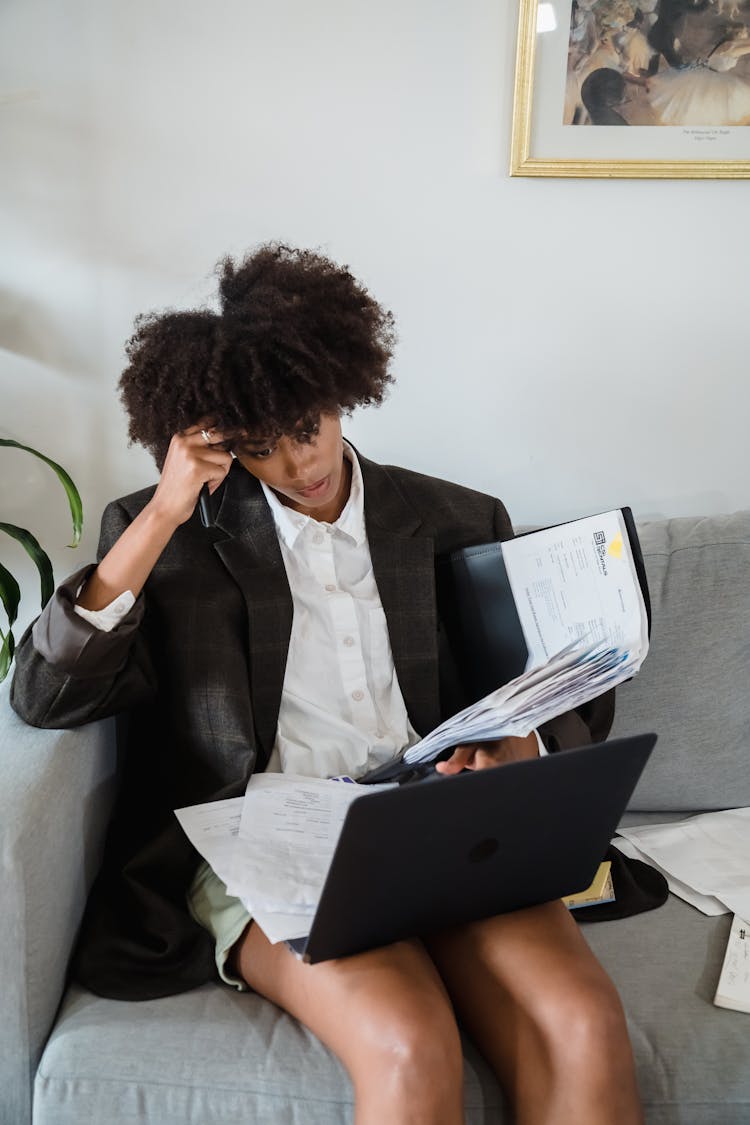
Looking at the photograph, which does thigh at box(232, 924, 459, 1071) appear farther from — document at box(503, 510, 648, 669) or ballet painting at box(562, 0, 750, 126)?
ballet painting at box(562, 0, 750, 126)

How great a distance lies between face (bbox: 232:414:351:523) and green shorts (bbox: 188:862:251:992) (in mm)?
485

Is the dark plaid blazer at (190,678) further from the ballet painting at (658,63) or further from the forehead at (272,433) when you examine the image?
the ballet painting at (658,63)

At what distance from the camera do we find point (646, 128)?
167cm

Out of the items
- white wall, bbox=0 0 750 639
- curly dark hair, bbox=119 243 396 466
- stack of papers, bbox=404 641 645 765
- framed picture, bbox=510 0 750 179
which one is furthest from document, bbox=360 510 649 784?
framed picture, bbox=510 0 750 179

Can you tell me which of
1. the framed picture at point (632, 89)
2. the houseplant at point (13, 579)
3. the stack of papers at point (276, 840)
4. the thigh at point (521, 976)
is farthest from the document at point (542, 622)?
the framed picture at point (632, 89)

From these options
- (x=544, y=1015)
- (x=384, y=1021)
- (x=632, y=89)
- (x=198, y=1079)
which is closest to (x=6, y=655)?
(x=198, y=1079)

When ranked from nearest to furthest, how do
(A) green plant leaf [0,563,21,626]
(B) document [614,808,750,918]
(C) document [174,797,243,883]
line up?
(C) document [174,797,243,883] → (B) document [614,808,750,918] → (A) green plant leaf [0,563,21,626]

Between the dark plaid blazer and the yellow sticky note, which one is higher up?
the yellow sticky note

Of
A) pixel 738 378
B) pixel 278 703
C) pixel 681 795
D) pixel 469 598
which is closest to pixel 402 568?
pixel 469 598

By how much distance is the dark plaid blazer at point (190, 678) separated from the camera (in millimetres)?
1196

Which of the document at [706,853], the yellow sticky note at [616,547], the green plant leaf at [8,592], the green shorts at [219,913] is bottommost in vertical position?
the document at [706,853]

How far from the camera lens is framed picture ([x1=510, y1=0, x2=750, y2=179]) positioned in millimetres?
1624

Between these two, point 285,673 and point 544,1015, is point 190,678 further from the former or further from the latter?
point 544,1015

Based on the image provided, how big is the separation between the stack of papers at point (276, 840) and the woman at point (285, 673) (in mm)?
57
